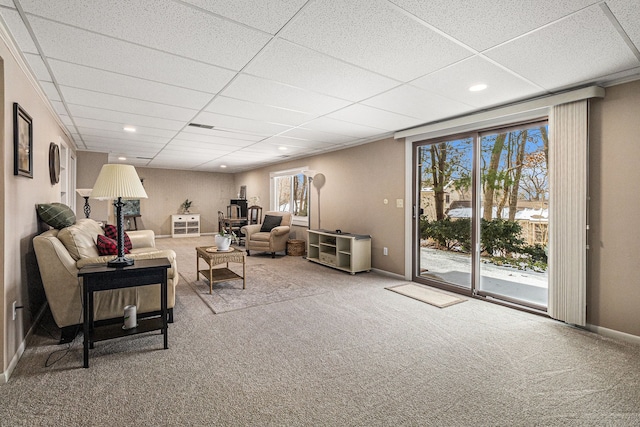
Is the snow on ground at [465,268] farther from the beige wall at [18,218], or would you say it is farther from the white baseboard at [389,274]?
the beige wall at [18,218]

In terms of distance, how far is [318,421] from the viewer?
1654mm

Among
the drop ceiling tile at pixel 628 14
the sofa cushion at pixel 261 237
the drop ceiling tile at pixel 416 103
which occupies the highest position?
the drop ceiling tile at pixel 416 103

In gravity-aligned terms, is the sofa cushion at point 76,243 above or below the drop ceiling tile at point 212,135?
below

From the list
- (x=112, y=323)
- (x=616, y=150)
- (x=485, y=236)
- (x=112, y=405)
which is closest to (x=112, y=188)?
(x=112, y=323)

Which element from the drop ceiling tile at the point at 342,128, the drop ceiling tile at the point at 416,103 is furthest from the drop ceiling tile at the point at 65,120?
the drop ceiling tile at the point at 416,103

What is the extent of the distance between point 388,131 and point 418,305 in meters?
2.55

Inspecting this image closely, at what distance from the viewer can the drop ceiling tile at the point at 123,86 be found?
2516 mm

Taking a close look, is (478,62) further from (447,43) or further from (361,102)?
(361,102)

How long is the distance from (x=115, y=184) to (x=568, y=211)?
406 centimetres

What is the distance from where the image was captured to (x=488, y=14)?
1754mm

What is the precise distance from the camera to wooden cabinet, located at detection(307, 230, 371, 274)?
5000 mm

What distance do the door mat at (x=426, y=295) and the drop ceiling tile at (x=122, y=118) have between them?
373 cm

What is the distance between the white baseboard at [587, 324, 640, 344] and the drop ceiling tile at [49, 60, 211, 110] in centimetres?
428

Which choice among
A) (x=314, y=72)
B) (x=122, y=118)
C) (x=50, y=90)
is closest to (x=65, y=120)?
(x=122, y=118)
